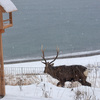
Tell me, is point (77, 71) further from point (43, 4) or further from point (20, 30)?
point (43, 4)

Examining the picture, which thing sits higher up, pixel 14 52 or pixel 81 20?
pixel 81 20

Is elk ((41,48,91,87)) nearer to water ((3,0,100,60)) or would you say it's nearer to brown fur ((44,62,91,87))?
brown fur ((44,62,91,87))

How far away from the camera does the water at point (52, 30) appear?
2636 centimetres

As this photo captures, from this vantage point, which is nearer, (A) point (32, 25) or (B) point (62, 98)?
(B) point (62, 98)

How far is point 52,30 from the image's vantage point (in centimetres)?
3397

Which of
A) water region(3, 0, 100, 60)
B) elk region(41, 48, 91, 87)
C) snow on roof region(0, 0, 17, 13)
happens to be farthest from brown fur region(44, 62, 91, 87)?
water region(3, 0, 100, 60)

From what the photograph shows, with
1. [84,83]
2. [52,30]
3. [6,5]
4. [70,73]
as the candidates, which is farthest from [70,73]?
[52,30]

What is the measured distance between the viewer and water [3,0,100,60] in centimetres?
2636

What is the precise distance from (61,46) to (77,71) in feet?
62.6

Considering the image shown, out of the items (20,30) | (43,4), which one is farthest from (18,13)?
(20,30)

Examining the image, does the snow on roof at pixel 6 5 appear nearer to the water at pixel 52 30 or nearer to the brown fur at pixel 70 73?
the brown fur at pixel 70 73

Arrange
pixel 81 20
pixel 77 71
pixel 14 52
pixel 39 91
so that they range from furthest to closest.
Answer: pixel 81 20 → pixel 14 52 → pixel 77 71 → pixel 39 91

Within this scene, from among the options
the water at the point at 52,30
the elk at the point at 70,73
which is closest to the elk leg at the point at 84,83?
the elk at the point at 70,73

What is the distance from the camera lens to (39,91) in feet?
20.6
